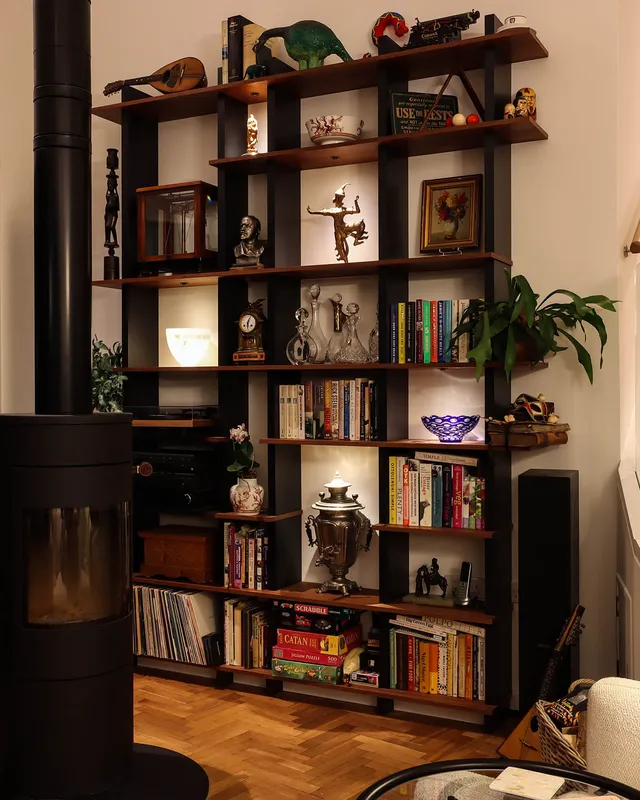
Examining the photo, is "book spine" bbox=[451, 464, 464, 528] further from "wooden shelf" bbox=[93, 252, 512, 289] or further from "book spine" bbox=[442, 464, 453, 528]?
"wooden shelf" bbox=[93, 252, 512, 289]

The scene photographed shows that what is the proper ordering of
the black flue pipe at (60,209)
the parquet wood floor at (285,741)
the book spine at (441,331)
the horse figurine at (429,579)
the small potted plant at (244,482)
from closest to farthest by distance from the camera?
the black flue pipe at (60,209) < the parquet wood floor at (285,741) < the book spine at (441,331) < the horse figurine at (429,579) < the small potted plant at (244,482)

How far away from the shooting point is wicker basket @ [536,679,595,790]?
225 cm

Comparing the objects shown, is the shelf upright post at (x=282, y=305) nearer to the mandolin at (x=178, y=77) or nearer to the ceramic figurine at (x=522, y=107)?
the mandolin at (x=178, y=77)

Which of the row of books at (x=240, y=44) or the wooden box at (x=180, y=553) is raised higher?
the row of books at (x=240, y=44)

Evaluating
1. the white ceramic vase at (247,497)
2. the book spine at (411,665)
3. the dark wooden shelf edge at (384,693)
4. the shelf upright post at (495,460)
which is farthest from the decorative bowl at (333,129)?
the dark wooden shelf edge at (384,693)

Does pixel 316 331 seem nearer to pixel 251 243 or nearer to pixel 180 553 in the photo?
pixel 251 243

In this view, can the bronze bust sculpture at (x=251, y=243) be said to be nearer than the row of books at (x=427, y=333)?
No

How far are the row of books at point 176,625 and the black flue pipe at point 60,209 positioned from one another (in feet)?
4.76

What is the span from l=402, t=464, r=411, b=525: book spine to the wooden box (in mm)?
971

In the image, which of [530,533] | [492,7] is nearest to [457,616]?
[530,533]

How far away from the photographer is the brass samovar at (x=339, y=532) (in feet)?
12.5

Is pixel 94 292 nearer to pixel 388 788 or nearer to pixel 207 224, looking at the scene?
pixel 207 224

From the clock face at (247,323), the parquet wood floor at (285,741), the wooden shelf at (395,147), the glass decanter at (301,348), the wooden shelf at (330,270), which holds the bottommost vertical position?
the parquet wood floor at (285,741)

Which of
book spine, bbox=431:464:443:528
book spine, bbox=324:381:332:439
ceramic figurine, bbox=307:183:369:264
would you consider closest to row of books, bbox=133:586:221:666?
book spine, bbox=324:381:332:439
